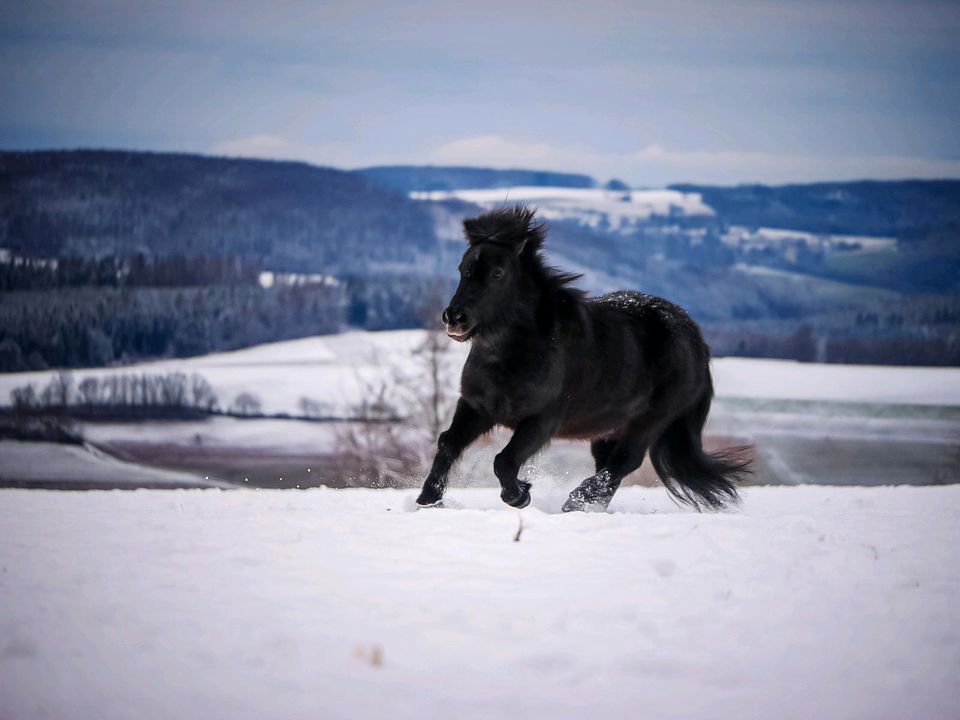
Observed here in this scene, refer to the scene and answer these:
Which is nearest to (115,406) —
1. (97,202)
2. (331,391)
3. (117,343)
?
(117,343)

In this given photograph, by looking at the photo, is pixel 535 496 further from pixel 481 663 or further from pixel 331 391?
pixel 331 391

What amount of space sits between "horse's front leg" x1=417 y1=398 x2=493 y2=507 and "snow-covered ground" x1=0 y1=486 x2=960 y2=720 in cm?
59

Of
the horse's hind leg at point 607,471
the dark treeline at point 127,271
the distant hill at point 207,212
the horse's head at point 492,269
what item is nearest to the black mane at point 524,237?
the horse's head at point 492,269

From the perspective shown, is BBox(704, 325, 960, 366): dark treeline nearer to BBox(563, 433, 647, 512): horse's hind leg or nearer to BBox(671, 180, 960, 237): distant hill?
BBox(671, 180, 960, 237): distant hill

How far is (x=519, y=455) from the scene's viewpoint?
640 cm

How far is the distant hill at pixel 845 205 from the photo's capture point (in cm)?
7269

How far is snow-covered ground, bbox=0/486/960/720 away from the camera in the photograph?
3514 millimetres

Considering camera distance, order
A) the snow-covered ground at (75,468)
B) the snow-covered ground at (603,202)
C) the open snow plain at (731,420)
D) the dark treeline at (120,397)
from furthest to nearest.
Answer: the snow-covered ground at (603,202), the dark treeline at (120,397), the snow-covered ground at (75,468), the open snow plain at (731,420)

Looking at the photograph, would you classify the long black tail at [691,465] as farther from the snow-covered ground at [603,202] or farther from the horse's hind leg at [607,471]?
the snow-covered ground at [603,202]

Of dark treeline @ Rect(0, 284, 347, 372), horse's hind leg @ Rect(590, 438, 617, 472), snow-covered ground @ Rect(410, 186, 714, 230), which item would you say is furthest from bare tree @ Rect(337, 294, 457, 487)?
snow-covered ground @ Rect(410, 186, 714, 230)

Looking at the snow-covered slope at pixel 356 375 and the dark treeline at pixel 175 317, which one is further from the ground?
the dark treeline at pixel 175 317

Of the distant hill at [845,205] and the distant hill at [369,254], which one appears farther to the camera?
the distant hill at [845,205]

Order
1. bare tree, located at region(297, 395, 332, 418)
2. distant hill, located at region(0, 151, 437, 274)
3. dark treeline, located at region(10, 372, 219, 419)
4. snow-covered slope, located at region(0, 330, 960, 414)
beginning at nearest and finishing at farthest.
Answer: snow-covered slope, located at region(0, 330, 960, 414)
bare tree, located at region(297, 395, 332, 418)
dark treeline, located at region(10, 372, 219, 419)
distant hill, located at region(0, 151, 437, 274)

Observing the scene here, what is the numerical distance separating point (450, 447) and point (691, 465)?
2.28 meters
